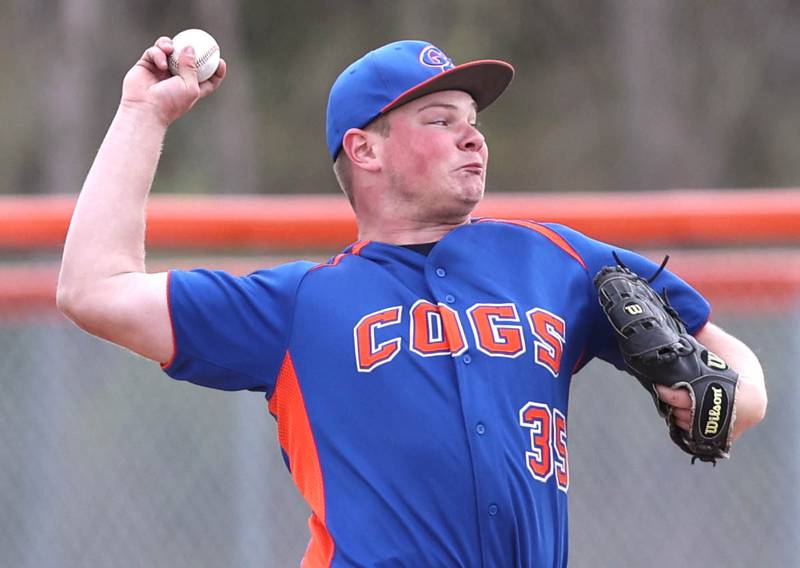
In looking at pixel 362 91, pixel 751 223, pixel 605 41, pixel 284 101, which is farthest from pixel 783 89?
pixel 362 91

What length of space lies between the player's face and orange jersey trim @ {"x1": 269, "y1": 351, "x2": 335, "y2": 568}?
46 cm

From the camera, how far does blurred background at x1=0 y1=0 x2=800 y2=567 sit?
5.01 metres

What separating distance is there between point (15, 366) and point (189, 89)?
248 centimetres

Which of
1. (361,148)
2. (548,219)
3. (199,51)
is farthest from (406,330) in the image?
(548,219)

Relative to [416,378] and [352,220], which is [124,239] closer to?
[416,378]

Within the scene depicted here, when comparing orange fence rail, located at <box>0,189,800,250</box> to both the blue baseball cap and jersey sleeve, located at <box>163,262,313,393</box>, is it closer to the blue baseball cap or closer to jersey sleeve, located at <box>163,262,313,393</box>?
the blue baseball cap

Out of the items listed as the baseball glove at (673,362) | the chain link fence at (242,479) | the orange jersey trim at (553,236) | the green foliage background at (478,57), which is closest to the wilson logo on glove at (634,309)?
the baseball glove at (673,362)

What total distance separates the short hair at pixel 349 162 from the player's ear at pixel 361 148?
18 millimetres

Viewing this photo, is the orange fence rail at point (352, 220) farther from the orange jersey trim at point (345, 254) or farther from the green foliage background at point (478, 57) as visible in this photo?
the green foliage background at point (478, 57)

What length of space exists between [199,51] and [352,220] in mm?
2152

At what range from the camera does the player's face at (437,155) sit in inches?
116

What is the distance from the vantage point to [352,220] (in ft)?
16.6

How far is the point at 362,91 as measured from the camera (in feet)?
10.0

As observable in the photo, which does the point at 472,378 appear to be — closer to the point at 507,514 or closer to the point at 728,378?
the point at 507,514
